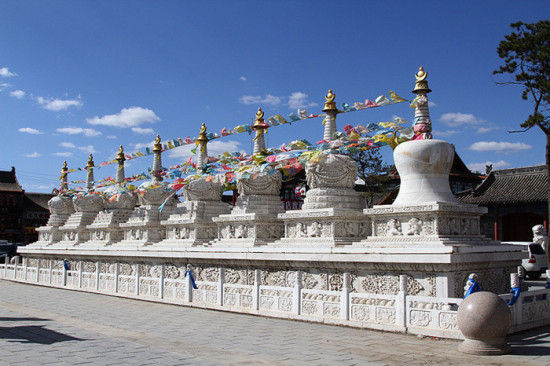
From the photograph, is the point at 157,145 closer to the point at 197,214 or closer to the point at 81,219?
the point at 197,214

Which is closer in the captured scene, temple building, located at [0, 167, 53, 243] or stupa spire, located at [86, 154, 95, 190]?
stupa spire, located at [86, 154, 95, 190]

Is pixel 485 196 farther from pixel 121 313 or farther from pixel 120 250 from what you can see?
pixel 121 313

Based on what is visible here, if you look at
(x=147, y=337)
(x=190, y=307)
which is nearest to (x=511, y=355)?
(x=147, y=337)

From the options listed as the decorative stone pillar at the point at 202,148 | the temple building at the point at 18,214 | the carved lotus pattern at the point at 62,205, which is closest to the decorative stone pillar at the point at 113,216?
the carved lotus pattern at the point at 62,205

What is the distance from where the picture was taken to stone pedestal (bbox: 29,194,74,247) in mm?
30906

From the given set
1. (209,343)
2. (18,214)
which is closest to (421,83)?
(209,343)

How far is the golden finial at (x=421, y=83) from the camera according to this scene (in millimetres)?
14103

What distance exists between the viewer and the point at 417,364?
8742mm

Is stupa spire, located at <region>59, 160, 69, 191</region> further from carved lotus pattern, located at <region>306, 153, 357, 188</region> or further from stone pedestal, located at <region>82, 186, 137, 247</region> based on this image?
carved lotus pattern, located at <region>306, 153, 357, 188</region>

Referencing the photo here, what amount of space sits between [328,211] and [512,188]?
23.8m

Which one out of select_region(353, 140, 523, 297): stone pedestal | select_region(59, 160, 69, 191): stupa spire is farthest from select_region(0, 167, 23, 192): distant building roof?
select_region(353, 140, 523, 297): stone pedestal

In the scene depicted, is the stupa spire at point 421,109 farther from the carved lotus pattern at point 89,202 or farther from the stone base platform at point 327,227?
the carved lotus pattern at point 89,202

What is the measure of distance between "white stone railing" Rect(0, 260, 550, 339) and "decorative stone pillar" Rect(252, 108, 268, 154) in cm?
480

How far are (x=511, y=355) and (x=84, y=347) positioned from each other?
24.6ft
